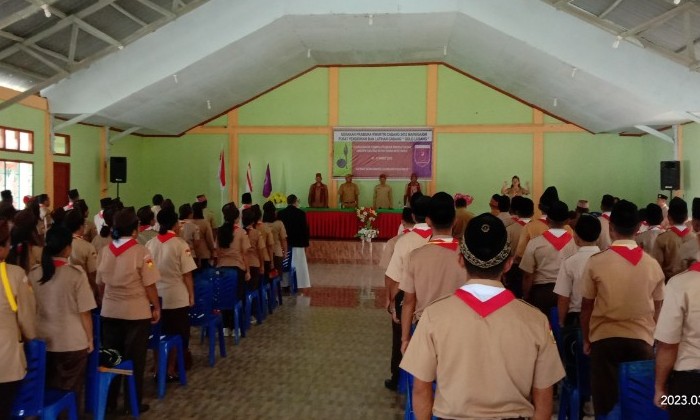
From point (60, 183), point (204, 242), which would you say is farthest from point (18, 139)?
point (204, 242)

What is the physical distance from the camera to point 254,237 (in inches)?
254

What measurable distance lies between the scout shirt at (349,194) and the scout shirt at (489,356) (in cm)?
1187

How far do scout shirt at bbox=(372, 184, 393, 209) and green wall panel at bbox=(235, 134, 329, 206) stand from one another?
4.52ft

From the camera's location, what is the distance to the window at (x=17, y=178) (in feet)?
28.4

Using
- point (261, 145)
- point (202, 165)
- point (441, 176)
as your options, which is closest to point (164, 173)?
point (202, 165)

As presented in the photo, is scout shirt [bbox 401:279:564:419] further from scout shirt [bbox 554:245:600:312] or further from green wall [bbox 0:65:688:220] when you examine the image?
green wall [bbox 0:65:688:220]

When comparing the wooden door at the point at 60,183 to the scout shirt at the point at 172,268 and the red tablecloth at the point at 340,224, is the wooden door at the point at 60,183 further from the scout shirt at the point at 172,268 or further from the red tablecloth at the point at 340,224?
the scout shirt at the point at 172,268

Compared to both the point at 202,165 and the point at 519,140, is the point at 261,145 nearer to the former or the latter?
the point at 202,165

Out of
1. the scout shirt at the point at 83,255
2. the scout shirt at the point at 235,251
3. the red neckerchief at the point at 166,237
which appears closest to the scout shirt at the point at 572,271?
the red neckerchief at the point at 166,237

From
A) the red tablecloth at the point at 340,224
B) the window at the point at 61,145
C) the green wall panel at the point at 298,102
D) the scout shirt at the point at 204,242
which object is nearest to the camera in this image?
the scout shirt at the point at 204,242

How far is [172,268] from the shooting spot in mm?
4418

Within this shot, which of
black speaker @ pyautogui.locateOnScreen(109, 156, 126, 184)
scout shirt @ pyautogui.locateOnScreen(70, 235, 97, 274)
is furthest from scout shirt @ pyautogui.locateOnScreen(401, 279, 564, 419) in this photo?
black speaker @ pyautogui.locateOnScreen(109, 156, 126, 184)

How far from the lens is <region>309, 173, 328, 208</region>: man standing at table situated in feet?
44.9

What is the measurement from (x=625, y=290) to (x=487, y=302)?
159 cm
